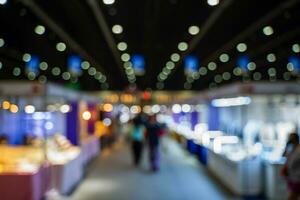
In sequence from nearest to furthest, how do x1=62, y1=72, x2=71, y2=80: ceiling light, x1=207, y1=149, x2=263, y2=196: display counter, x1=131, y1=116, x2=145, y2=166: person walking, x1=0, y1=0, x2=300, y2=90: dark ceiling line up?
1. x1=207, y1=149, x2=263, y2=196: display counter
2. x1=0, y1=0, x2=300, y2=90: dark ceiling
3. x1=131, y1=116, x2=145, y2=166: person walking
4. x1=62, y1=72, x2=71, y2=80: ceiling light

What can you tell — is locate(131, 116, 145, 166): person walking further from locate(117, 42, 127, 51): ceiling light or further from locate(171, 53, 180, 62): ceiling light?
locate(171, 53, 180, 62): ceiling light

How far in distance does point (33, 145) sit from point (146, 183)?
291cm

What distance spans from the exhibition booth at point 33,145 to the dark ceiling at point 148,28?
9.81 ft

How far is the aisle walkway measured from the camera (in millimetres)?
10327

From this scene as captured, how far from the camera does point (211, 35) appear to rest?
19906mm

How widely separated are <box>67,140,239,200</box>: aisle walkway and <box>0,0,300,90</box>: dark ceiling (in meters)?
4.07

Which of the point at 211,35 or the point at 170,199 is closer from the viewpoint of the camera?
the point at 170,199

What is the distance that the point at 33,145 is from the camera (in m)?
10.4

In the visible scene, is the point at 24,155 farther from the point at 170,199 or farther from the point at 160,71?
the point at 160,71

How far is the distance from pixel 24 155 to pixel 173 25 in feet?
27.7

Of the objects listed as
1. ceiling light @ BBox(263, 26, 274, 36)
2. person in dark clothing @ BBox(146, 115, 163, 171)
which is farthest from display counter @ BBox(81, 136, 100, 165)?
ceiling light @ BBox(263, 26, 274, 36)

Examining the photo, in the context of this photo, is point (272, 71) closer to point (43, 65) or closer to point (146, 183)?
point (43, 65)

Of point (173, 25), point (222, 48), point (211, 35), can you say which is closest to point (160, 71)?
point (222, 48)

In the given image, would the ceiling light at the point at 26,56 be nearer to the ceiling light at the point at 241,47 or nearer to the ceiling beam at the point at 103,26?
the ceiling beam at the point at 103,26
